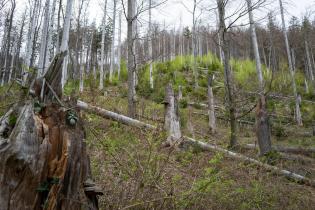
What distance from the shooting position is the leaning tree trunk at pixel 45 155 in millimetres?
2312

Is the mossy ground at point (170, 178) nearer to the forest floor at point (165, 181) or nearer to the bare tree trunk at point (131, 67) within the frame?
the forest floor at point (165, 181)

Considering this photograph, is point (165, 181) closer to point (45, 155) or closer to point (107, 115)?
point (45, 155)

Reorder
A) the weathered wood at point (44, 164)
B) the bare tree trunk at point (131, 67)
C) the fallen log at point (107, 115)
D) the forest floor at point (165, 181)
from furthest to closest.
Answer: the bare tree trunk at point (131, 67) < the fallen log at point (107, 115) < the forest floor at point (165, 181) < the weathered wood at point (44, 164)

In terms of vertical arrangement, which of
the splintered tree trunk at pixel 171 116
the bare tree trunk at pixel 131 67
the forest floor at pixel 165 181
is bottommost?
the forest floor at pixel 165 181

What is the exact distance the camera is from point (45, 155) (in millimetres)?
2482

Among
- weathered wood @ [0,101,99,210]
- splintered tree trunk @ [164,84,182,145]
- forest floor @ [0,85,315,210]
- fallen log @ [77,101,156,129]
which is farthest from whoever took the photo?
splintered tree trunk @ [164,84,182,145]

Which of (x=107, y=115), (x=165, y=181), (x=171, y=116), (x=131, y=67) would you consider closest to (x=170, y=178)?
(x=165, y=181)

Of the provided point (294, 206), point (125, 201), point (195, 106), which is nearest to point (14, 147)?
point (125, 201)

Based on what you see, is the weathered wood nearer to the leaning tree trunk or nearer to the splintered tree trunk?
the leaning tree trunk

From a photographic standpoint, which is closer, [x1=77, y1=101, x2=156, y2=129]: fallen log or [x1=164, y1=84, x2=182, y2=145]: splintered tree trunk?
[x1=77, y1=101, x2=156, y2=129]: fallen log

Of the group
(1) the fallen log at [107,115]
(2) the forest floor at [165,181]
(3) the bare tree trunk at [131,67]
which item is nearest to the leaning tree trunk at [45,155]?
(2) the forest floor at [165,181]

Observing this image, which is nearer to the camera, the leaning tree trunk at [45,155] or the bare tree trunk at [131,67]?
the leaning tree trunk at [45,155]

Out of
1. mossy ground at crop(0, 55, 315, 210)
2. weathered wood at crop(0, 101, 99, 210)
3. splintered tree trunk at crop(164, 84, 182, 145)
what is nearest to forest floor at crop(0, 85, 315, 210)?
mossy ground at crop(0, 55, 315, 210)

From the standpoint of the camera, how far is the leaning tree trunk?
2.31 m
